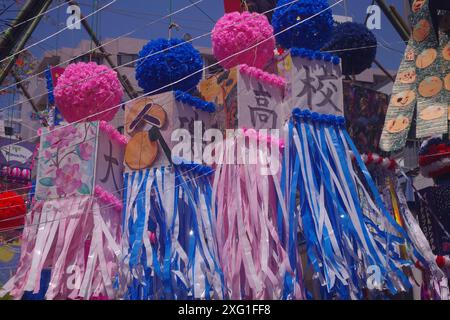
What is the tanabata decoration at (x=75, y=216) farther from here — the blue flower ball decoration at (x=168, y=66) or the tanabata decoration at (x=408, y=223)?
the tanabata decoration at (x=408, y=223)

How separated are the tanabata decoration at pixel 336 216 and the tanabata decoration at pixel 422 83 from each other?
102cm

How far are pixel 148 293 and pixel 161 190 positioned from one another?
41.0 inches

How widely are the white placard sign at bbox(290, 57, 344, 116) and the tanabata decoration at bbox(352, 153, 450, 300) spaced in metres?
1.15

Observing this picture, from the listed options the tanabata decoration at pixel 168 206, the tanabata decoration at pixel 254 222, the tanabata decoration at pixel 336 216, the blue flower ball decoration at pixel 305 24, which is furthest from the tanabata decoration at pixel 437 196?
the tanabata decoration at pixel 168 206

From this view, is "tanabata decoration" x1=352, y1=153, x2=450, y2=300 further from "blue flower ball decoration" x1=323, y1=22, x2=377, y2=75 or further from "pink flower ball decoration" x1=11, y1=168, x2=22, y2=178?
"pink flower ball decoration" x1=11, y1=168, x2=22, y2=178

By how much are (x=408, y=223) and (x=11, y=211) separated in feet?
15.8

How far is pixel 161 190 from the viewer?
6570 mm

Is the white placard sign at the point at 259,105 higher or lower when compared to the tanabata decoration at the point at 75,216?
higher

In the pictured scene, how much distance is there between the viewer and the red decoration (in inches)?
337

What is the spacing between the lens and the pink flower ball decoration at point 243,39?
6.90m

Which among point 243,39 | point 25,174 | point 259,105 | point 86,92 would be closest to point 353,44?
point 243,39

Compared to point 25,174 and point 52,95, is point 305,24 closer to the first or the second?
point 52,95

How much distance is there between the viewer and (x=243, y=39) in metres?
6.90
